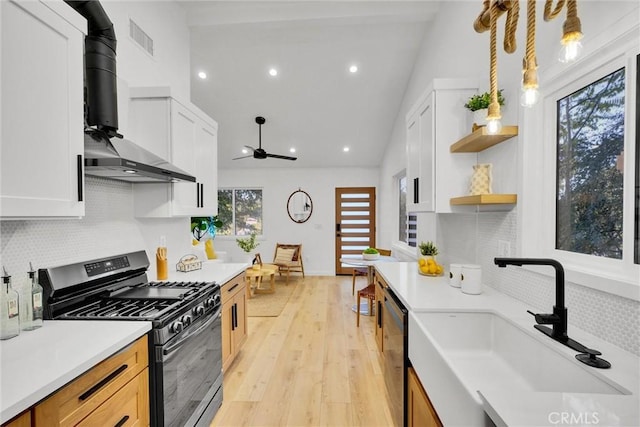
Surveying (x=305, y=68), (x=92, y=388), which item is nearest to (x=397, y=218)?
(x=305, y=68)

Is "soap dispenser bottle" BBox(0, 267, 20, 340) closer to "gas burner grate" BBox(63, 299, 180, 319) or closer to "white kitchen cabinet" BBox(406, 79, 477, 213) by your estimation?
"gas burner grate" BBox(63, 299, 180, 319)

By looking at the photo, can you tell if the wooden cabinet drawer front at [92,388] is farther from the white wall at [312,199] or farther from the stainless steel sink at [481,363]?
the white wall at [312,199]

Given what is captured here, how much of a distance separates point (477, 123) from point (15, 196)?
2.37 metres

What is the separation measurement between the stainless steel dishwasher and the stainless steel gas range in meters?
1.23

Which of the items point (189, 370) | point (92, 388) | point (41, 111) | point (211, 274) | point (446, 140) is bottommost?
point (189, 370)

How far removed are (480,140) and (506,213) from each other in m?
0.50

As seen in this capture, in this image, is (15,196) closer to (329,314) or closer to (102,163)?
(102,163)

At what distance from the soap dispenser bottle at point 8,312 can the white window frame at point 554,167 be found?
2437 millimetres

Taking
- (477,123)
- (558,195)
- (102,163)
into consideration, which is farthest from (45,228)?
(558,195)

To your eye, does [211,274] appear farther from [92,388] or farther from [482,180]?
[482,180]

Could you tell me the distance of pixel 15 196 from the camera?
1105 millimetres

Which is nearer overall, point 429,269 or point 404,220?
point 429,269

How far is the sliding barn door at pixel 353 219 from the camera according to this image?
6770 millimetres

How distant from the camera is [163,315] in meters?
1.51
